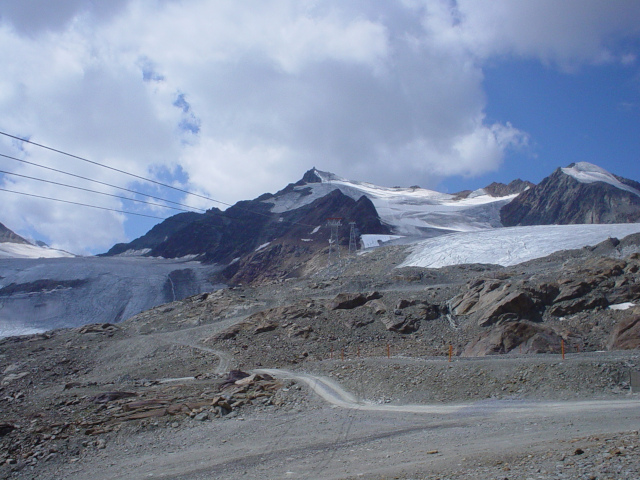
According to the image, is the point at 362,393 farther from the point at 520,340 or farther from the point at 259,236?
the point at 259,236

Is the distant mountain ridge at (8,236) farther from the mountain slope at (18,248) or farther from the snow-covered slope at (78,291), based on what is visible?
the snow-covered slope at (78,291)

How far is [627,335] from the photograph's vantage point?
66.7 feet

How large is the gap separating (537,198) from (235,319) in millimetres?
129439

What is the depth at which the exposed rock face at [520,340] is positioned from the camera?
20.8 m

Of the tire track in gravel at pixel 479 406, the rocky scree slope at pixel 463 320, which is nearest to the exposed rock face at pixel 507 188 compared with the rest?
the rocky scree slope at pixel 463 320

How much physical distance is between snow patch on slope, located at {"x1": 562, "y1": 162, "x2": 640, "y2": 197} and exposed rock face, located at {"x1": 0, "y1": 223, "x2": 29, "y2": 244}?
16679cm

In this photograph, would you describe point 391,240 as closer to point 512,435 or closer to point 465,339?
point 465,339

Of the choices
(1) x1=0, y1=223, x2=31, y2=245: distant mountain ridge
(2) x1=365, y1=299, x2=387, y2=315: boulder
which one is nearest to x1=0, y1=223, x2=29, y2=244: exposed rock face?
(1) x1=0, y1=223, x2=31, y2=245: distant mountain ridge

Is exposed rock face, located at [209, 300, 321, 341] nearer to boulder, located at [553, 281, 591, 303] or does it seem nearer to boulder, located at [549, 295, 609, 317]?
boulder, located at [549, 295, 609, 317]

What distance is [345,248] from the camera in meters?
76.8

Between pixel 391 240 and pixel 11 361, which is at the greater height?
pixel 391 240

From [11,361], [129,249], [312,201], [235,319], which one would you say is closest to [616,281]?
[235,319]

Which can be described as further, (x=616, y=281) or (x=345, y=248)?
(x=345, y=248)

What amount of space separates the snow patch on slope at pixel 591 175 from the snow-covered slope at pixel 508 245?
87694 millimetres
